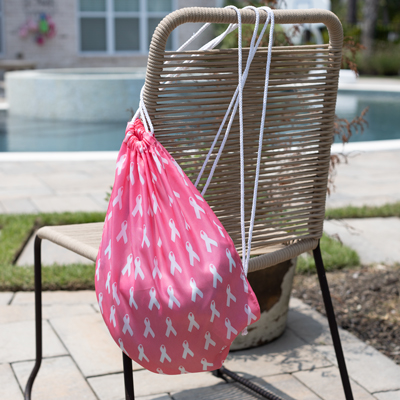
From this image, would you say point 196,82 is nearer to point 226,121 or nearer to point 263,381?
point 226,121

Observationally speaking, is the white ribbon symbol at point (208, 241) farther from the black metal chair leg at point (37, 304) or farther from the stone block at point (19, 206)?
the stone block at point (19, 206)

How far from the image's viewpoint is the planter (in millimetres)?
1970

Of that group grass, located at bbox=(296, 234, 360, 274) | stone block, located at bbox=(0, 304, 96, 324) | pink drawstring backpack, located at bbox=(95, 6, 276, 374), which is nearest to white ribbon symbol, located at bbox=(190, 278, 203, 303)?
pink drawstring backpack, located at bbox=(95, 6, 276, 374)

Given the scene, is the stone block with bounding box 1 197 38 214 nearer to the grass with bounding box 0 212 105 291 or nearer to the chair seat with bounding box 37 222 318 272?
the grass with bounding box 0 212 105 291

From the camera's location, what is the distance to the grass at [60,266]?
2.56 m

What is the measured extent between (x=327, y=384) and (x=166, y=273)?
1012 millimetres

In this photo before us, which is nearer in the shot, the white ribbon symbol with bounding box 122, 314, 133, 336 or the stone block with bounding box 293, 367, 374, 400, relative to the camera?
the white ribbon symbol with bounding box 122, 314, 133, 336

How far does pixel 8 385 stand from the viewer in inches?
69.6

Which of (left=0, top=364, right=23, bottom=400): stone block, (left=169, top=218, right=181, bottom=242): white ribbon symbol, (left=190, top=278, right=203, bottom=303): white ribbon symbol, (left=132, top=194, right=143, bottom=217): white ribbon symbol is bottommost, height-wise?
(left=0, top=364, right=23, bottom=400): stone block

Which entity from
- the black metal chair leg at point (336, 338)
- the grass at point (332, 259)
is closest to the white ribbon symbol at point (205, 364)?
the black metal chair leg at point (336, 338)

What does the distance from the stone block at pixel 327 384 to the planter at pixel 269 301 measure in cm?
21

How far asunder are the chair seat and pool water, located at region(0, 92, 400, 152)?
552 centimetres

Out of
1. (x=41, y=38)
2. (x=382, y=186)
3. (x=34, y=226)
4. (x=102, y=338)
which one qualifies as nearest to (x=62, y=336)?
(x=102, y=338)

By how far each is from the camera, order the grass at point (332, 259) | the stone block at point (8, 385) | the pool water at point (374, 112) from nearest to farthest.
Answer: the stone block at point (8, 385) → the grass at point (332, 259) → the pool water at point (374, 112)
